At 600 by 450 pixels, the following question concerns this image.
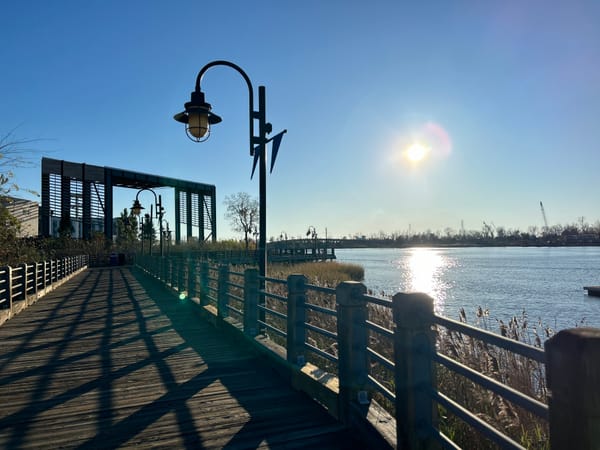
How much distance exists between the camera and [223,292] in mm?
8680

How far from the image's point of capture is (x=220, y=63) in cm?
818

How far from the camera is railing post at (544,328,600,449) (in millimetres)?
1709

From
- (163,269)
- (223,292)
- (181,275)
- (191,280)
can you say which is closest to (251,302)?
(223,292)

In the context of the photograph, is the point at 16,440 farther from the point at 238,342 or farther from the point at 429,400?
the point at 238,342

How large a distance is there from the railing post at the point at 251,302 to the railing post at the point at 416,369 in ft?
13.8

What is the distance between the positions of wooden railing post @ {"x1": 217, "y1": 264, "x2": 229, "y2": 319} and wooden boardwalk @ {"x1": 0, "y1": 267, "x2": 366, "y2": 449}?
1.50 feet

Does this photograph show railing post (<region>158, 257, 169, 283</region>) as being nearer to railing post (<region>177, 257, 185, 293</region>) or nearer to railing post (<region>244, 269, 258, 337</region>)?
railing post (<region>177, 257, 185, 293</region>)

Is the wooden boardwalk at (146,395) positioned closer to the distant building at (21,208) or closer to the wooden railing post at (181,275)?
the wooden railing post at (181,275)

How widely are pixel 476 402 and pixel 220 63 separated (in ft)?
23.3

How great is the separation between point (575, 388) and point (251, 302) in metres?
5.68

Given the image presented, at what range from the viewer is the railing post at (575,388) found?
5.61 feet

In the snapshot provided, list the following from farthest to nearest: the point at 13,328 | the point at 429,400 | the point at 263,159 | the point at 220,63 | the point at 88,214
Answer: the point at 88,214
the point at 13,328
the point at 220,63
the point at 263,159
the point at 429,400

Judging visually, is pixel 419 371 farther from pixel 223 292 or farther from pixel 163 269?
pixel 163 269

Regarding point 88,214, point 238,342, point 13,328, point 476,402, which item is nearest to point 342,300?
point 476,402
